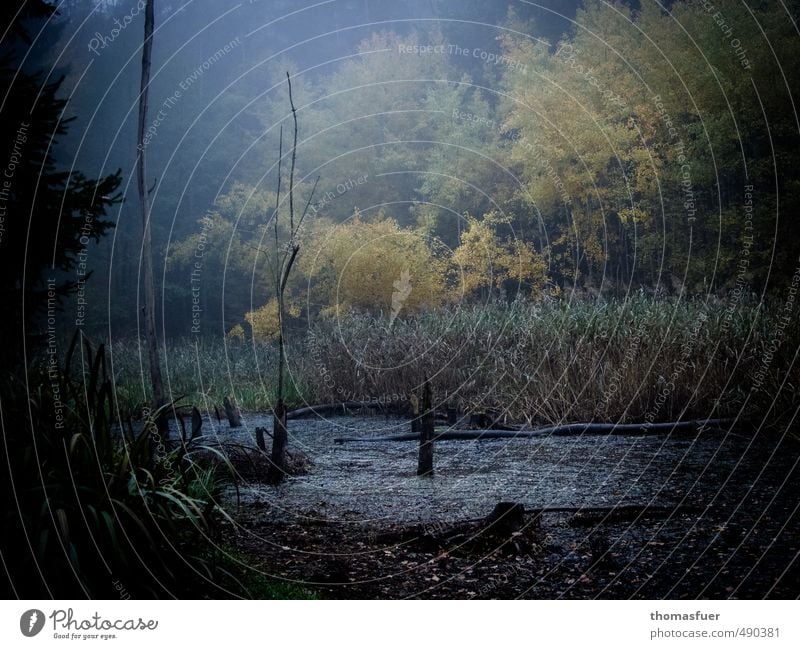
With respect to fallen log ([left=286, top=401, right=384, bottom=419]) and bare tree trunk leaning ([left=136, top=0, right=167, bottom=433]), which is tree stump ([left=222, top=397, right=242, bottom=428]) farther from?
bare tree trunk leaning ([left=136, top=0, right=167, bottom=433])

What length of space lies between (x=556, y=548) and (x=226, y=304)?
14.3 metres

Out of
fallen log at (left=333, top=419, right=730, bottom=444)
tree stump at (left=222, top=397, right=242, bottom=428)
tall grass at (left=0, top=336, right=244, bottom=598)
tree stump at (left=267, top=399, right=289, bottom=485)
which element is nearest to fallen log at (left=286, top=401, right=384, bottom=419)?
tree stump at (left=222, top=397, right=242, bottom=428)

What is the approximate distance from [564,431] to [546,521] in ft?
8.71

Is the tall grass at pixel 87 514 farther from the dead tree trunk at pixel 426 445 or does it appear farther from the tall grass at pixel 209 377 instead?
the tall grass at pixel 209 377

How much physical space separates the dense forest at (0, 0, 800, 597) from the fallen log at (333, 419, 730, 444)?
2.2 inches

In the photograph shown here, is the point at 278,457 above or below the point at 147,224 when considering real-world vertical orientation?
below

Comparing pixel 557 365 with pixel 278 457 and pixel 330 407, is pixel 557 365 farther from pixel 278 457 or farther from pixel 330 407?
pixel 278 457

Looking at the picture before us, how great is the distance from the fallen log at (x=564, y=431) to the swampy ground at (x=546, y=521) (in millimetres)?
106

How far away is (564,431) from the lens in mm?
6531

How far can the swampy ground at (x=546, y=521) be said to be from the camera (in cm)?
315

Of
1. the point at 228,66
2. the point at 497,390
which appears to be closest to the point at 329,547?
the point at 497,390

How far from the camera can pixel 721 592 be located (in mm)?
3016

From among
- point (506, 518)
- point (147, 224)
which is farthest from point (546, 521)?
point (147, 224)

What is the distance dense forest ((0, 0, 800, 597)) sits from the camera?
296 centimetres
